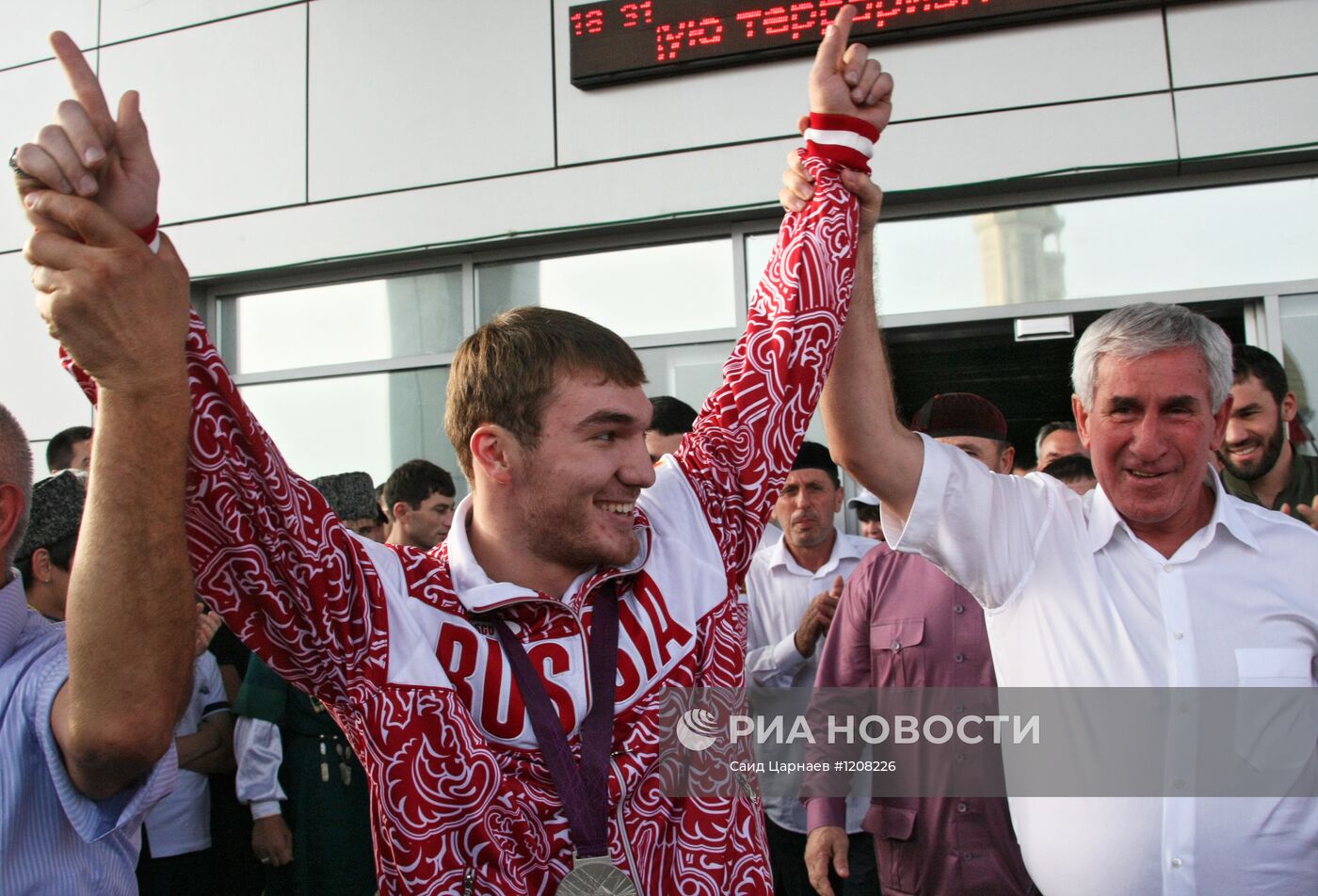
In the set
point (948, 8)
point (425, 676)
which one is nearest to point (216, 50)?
point (948, 8)

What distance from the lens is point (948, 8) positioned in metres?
5.12

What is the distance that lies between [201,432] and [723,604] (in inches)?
34.0

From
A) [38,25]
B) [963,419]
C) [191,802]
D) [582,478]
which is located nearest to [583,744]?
[582,478]

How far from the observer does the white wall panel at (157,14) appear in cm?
645

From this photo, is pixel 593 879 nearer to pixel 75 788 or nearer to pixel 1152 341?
pixel 75 788

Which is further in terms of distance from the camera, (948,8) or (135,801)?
(948,8)

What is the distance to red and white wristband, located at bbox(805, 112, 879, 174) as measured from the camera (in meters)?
2.02

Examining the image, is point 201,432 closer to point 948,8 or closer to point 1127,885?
point 1127,885

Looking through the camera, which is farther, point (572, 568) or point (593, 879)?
point (572, 568)

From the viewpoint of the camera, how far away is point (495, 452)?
181cm

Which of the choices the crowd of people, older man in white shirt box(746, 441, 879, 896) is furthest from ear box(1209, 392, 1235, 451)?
older man in white shirt box(746, 441, 879, 896)

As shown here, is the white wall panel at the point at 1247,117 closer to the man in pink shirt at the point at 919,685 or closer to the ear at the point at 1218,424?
the man in pink shirt at the point at 919,685

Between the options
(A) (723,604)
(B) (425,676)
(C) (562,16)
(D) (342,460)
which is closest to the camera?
(B) (425,676)

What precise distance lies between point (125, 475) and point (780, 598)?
10.4ft
